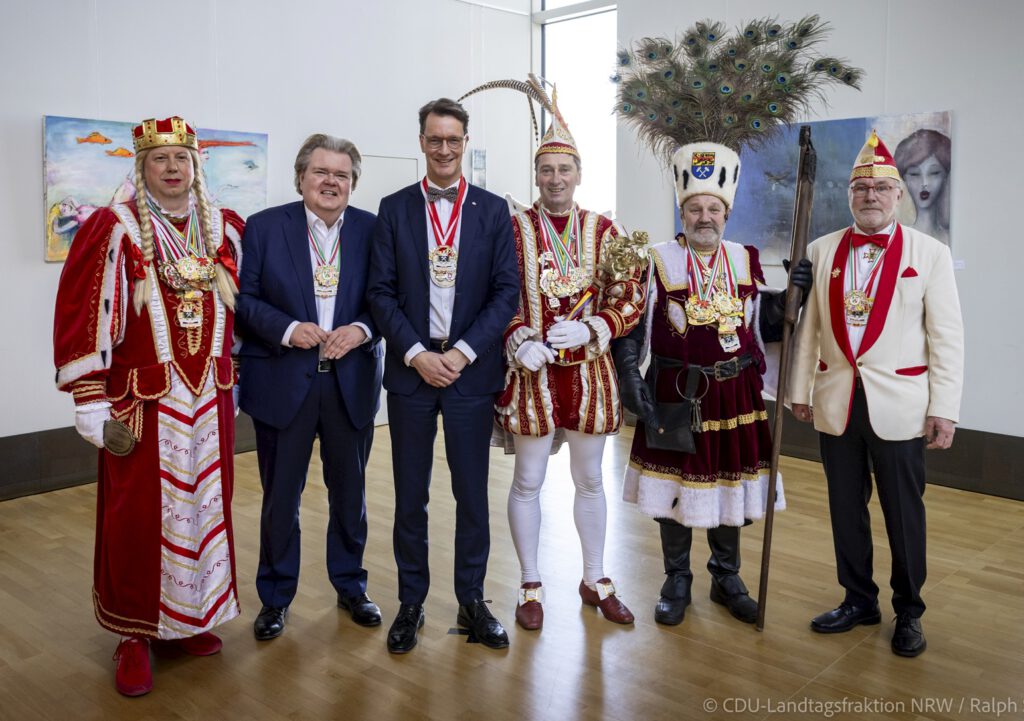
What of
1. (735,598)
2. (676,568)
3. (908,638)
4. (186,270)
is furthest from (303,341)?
(908,638)

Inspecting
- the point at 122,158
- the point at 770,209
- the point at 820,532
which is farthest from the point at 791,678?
the point at 122,158

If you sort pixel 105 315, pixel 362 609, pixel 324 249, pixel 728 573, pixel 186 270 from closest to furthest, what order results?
pixel 105 315
pixel 186 270
pixel 324 249
pixel 362 609
pixel 728 573

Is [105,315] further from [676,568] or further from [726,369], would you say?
[676,568]

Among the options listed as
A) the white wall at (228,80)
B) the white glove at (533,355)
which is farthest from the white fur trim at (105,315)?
the white wall at (228,80)

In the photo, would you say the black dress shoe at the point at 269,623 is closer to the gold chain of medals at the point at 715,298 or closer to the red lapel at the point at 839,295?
the gold chain of medals at the point at 715,298

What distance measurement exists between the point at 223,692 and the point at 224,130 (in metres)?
4.32

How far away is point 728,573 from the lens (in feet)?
11.9

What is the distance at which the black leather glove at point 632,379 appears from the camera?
10.9 ft

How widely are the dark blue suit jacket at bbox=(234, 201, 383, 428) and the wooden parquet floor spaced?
879mm

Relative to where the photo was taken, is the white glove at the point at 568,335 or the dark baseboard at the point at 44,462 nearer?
the white glove at the point at 568,335

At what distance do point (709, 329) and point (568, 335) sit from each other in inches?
21.4

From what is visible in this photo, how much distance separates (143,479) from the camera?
117 inches

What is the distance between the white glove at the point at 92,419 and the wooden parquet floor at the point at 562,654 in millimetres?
871

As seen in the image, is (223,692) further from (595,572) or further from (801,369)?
(801,369)
